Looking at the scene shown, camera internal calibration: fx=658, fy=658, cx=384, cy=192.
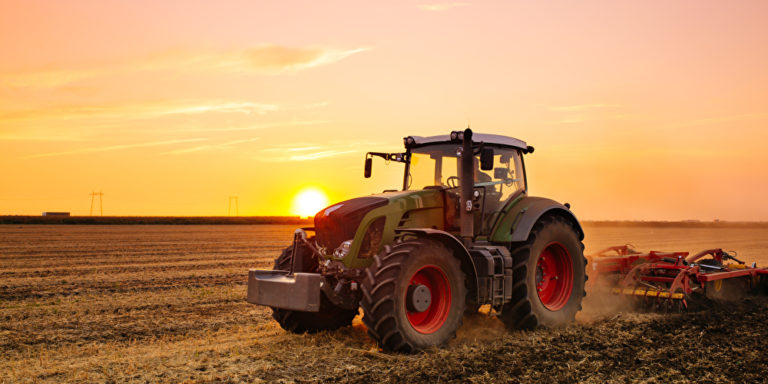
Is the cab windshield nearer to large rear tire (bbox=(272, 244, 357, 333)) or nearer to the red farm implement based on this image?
large rear tire (bbox=(272, 244, 357, 333))

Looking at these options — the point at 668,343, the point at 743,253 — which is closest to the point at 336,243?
the point at 668,343

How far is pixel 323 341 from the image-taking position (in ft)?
26.1

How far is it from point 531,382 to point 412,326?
5.06 feet

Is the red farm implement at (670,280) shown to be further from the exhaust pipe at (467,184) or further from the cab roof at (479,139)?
the exhaust pipe at (467,184)

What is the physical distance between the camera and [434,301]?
7645 mm

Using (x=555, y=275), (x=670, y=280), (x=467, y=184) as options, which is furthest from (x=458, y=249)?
(x=670, y=280)

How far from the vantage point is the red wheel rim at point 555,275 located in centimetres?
927

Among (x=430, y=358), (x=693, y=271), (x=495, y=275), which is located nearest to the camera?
(x=430, y=358)

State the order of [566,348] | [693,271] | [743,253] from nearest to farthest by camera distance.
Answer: [566,348] → [693,271] → [743,253]

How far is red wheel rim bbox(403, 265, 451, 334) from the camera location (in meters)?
7.48

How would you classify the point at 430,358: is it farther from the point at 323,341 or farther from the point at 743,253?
the point at 743,253

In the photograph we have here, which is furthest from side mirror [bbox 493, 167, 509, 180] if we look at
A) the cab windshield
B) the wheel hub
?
the wheel hub

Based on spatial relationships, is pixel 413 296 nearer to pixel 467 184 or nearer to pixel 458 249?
pixel 458 249

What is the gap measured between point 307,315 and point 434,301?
5.90 feet
